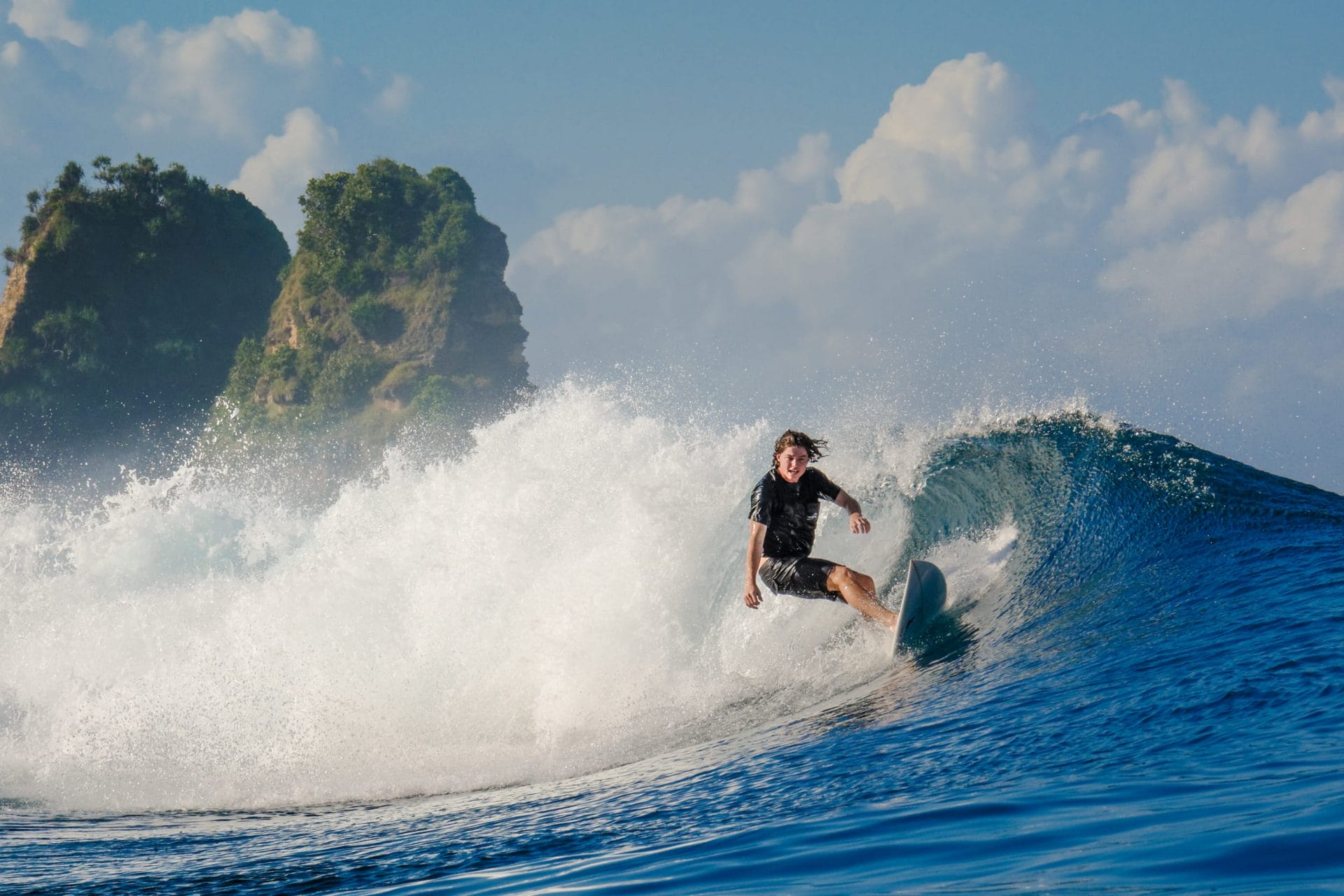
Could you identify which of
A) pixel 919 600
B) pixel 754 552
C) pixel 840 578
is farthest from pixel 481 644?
pixel 919 600

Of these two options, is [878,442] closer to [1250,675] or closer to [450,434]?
[1250,675]

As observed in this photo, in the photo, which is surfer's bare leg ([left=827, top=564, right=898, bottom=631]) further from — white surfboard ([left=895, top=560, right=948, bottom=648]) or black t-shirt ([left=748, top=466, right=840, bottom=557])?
black t-shirt ([left=748, top=466, right=840, bottom=557])

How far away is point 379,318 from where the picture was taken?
63.0 meters

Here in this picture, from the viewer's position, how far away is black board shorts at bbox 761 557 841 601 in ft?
24.1

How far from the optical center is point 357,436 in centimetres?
6134

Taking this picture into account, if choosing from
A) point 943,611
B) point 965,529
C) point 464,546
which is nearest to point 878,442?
point 965,529

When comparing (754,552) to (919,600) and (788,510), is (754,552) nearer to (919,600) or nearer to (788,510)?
(788,510)

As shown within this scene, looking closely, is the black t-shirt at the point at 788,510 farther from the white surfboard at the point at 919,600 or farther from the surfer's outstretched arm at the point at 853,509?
the white surfboard at the point at 919,600

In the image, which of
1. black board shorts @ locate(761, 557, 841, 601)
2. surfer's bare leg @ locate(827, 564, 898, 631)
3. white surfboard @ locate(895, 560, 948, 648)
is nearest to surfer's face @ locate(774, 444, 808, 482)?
black board shorts @ locate(761, 557, 841, 601)

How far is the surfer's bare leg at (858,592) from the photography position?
728cm

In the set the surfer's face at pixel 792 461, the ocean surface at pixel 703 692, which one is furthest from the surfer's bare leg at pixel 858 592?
the surfer's face at pixel 792 461

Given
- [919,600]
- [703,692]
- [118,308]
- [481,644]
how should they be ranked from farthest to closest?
[118,308] < [481,644] < [703,692] < [919,600]

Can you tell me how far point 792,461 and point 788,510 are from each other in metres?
0.42

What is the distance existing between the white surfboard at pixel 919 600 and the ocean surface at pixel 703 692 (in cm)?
16
